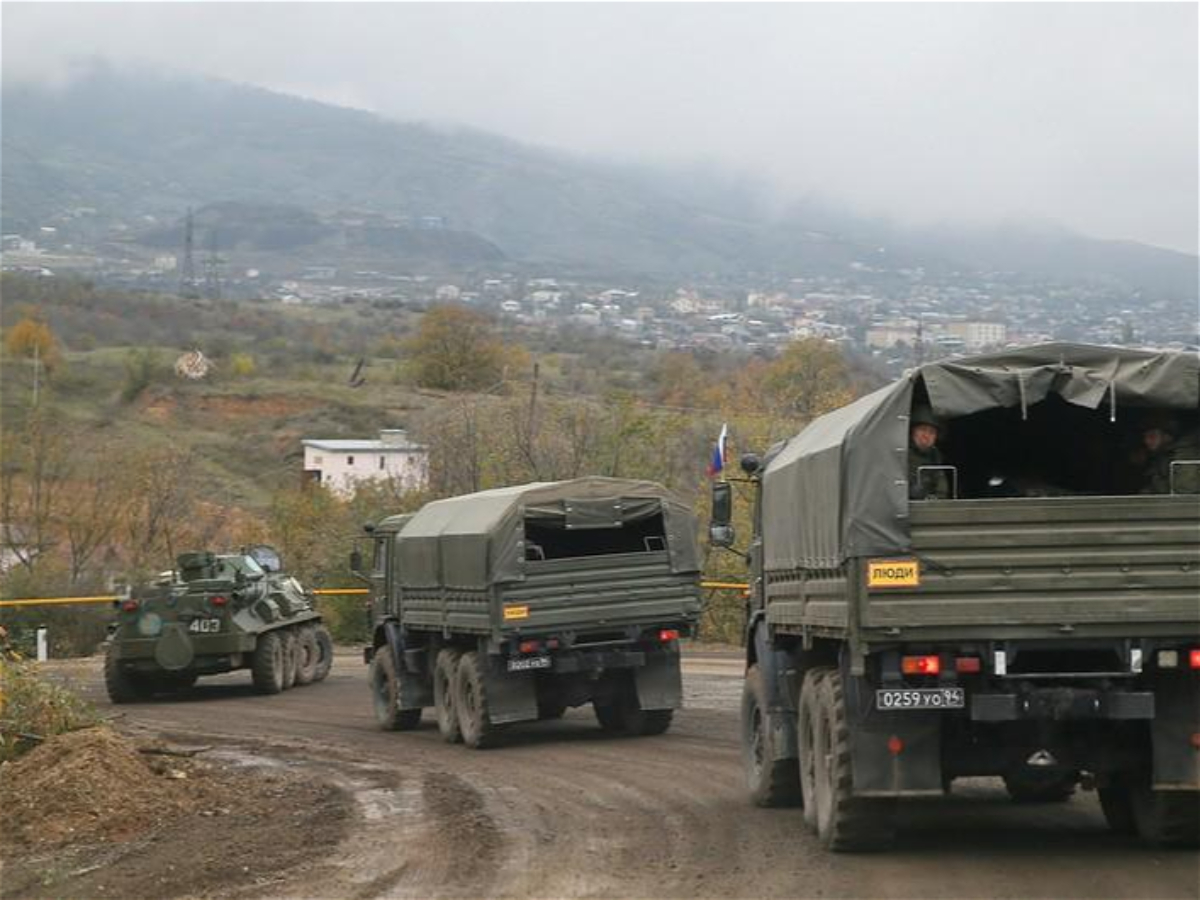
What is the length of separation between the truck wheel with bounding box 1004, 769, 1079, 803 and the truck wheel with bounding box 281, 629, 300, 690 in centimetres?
1761

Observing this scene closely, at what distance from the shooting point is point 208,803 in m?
17.4

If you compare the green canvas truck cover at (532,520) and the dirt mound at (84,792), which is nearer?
the dirt mound at (84,792)

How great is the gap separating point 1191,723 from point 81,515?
51.7 m

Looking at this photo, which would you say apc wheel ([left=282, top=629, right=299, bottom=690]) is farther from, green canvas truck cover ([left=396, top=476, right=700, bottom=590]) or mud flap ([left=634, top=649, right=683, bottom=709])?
mud flap ([left=634, top=649, right=683, bottom=709])

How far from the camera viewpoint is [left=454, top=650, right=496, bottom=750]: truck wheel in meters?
22.0

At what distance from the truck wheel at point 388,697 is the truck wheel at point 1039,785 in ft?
34.4

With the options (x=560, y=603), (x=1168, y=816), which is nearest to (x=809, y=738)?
(x=1168, y=816)

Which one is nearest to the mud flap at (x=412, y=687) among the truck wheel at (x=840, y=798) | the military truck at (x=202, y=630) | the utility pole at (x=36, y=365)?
the military truck at (x=202, y=630)

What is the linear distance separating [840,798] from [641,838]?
2.10 m

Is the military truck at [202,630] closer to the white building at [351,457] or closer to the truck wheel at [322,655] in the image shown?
the truck wheel at [322,655]

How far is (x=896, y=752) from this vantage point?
1287cm

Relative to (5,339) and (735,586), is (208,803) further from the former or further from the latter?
(5,339)

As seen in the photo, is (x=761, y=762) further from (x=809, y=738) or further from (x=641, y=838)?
(x=809, y=738)

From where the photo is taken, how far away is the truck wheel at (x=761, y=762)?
15.8 meters
